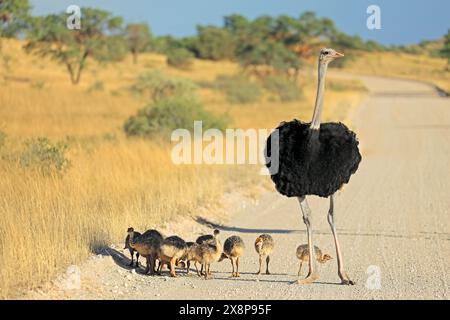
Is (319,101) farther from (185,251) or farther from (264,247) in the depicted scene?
(185,251)

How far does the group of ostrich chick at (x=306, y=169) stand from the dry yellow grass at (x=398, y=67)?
2811 inches

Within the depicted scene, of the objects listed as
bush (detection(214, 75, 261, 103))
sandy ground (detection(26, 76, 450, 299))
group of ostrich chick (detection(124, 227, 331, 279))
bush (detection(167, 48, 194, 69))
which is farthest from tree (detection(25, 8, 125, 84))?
group of ostrich chick (detection(124, 227, 331, 279))

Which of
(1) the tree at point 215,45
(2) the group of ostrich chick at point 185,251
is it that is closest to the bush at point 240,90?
(2) the group of ostrich chick at point 185,251

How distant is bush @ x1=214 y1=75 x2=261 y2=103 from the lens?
4116 cm

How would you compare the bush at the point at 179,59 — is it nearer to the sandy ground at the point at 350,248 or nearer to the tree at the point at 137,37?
the tree at the point at 137,37

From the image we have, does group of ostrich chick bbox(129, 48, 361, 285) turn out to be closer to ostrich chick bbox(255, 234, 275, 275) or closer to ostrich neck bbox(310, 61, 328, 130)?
ostrich neck bbox(310, 61, 328, 130)

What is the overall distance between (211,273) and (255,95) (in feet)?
111

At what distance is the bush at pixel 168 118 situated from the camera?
868 inches

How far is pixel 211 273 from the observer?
8984mm

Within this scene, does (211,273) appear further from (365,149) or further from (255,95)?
(255,95)

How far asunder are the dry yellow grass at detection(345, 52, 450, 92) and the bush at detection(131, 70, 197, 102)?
154ft

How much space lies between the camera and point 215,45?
8338 centimetres

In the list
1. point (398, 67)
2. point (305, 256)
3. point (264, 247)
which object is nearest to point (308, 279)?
point (305, 256)

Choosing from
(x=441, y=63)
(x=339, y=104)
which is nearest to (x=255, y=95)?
(x=339, y=104)
